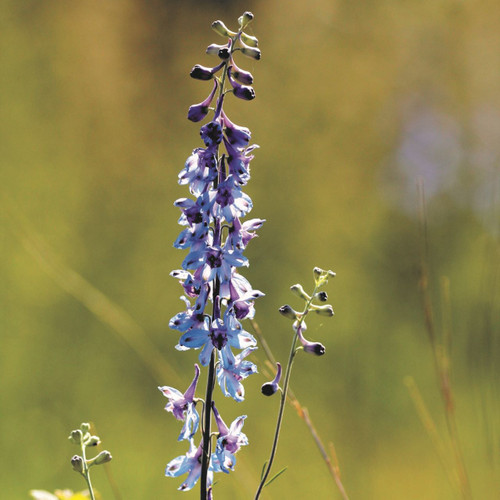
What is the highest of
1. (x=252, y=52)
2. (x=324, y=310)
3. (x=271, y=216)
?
(x=271, y=216)

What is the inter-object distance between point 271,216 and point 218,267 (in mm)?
2549

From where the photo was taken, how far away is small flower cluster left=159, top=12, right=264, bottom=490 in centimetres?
80

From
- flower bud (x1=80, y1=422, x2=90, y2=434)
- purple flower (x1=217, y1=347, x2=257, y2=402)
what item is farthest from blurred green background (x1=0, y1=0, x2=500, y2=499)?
purple flower (x1=217, y1=347, x2=257, y2=402)

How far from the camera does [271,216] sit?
132 inches

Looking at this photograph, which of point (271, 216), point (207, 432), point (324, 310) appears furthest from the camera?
point (271, 216)

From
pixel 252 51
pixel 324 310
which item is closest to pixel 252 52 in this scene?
pixel 252 51

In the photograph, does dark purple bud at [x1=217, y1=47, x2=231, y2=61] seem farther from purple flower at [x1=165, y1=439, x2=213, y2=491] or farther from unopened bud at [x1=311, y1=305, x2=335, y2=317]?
purple flower at [x1=165, y1=439, x2=213, y2=491]

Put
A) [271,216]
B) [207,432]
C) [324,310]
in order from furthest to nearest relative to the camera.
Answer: [271,216] < [324,310] < [207,432]

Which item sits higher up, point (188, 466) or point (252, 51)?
point (252, 51)

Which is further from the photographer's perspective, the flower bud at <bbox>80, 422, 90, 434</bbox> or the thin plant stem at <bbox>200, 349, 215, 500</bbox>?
the flower bud at <bbox>80, 422, 90, 434</bbox>

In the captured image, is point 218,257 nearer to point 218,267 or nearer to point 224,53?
point 218,267

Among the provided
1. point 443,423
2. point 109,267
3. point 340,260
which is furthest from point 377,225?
point 109,267

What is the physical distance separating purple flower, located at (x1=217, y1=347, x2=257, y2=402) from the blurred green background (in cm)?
155

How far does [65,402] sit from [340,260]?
141 cm
